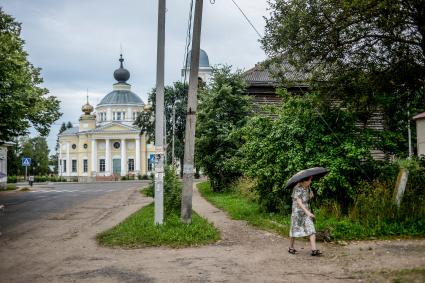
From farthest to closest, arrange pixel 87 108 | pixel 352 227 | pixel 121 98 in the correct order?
pixel 87 108
pixel 121 98
pixel 352 227

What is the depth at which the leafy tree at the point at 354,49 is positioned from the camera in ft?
37.3

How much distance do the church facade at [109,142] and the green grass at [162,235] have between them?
72323 millimetres

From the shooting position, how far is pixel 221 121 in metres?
25.5

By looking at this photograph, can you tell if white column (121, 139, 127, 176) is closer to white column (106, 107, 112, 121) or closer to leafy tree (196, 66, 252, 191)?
white column (106, 107, 112, 121)

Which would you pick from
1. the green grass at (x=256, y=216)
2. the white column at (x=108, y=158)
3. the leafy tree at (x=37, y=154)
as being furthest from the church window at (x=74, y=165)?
the green grass at (x=256, y=216)

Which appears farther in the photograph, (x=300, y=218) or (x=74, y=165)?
(x=74, y=165)

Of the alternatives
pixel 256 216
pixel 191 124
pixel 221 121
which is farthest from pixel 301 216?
pixel 221 121

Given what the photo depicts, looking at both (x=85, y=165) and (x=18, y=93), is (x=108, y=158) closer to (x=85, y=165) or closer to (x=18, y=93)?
(x=85, y=165)

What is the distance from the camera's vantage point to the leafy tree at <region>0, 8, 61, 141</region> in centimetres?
2270

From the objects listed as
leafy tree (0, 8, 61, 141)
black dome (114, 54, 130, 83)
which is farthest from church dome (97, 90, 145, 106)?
leafy tree (0, 8, 61, 141)

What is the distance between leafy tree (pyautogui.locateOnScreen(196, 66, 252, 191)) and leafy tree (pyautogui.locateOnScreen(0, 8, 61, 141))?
944cm

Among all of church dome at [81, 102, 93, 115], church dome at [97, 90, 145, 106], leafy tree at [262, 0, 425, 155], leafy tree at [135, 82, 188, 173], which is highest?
church dome at [97, 90, 145, 106]

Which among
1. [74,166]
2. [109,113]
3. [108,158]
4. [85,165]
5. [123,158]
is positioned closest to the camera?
[123,158]

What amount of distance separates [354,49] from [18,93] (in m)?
18.2
